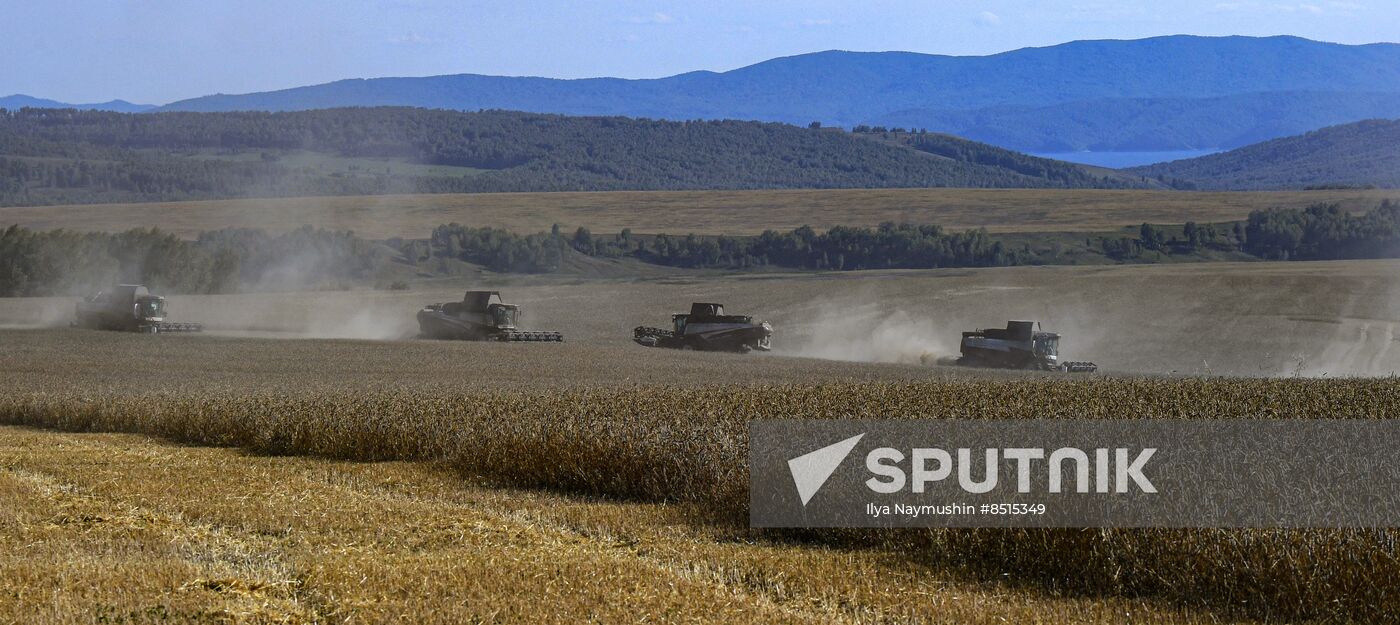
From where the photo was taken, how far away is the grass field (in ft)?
355

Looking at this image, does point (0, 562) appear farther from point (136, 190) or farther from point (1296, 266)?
point (136, 190)

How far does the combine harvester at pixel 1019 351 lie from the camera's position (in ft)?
118

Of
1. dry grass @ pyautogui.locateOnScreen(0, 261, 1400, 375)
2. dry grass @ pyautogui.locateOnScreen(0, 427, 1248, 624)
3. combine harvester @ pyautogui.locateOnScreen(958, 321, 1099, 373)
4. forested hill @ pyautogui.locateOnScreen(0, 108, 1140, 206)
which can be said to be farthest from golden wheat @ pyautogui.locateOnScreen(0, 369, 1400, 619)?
forested hill @ pyautogui.locateOnScreen(0, 108, 1140, 206)

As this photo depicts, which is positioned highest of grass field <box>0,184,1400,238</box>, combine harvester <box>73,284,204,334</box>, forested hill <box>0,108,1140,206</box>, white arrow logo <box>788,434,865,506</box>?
forested hill <box>0,108,1140,206</box>

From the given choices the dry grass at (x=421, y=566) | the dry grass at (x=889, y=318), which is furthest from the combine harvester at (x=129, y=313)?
the dry grass at (x=421, y=566)

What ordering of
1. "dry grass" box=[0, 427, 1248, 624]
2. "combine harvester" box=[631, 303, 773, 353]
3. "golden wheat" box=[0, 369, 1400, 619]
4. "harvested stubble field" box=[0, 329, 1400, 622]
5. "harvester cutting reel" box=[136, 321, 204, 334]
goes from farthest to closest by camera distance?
1. "harvester cutting reel" box=[136, 321, 204, 334]
2. "combine harvester" box=[631, 303, 773, 353]
3. "golden wheat" box=[0, 369, 1400, 619]
4. "harvested stubble field" box=[0, 329, 1400, 622]
5. "dry grass" box=[0, 427, 1248, 624]

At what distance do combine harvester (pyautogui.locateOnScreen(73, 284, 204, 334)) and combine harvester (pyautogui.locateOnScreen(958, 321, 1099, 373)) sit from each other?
91.2 ft

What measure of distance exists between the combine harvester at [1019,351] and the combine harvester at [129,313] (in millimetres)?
27808

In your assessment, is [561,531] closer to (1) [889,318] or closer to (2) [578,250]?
(1) [889,318]

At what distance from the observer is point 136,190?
156500 mm

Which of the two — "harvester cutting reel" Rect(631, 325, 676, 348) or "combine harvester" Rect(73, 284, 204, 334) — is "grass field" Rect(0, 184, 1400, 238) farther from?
"harvester cutting reel" Rect(631, 325, 676, 348)

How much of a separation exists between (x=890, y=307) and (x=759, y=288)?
508 inches

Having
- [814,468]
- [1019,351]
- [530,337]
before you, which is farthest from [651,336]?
[814,468]

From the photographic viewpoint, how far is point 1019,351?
3619 centimetres
